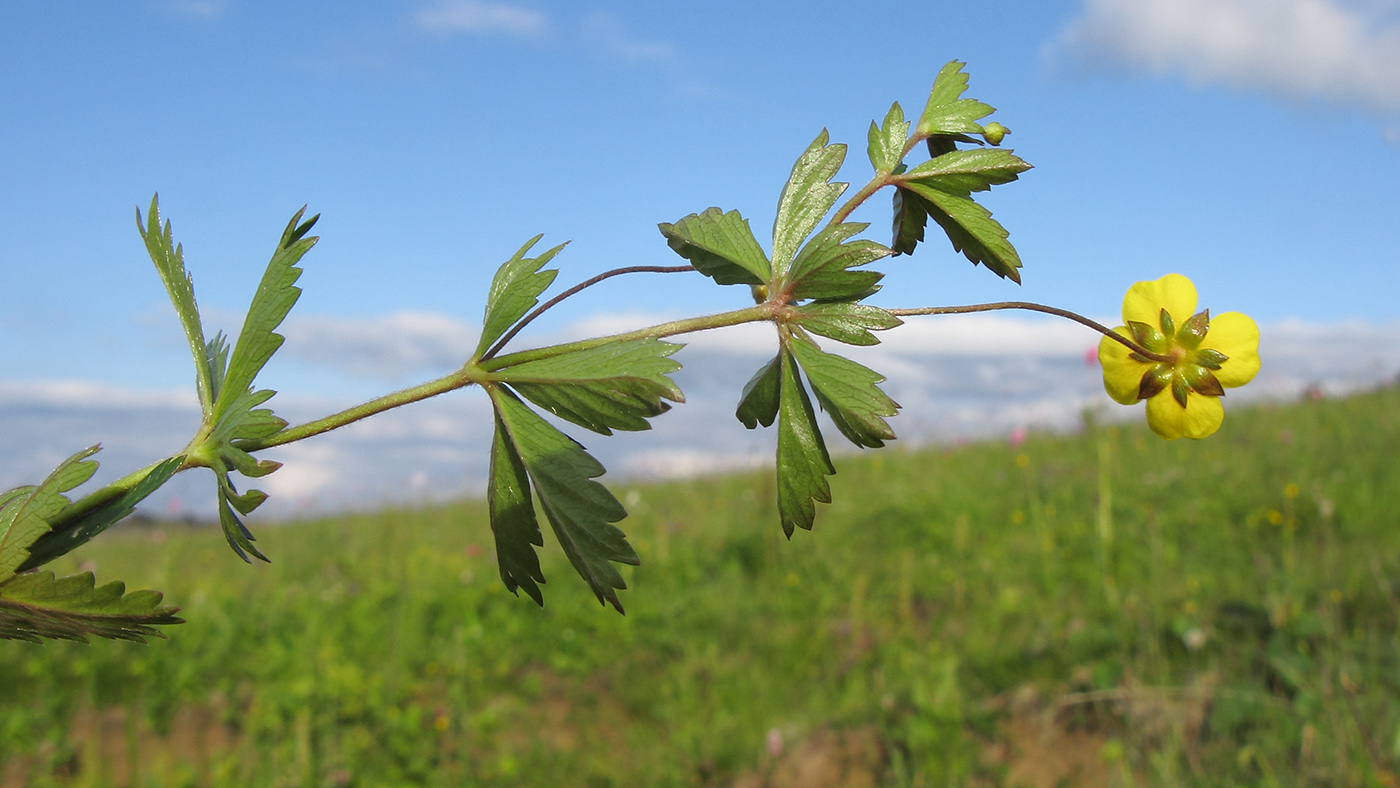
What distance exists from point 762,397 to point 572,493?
0.13 m

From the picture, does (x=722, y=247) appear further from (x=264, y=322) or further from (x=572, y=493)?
(x=264, y=322)

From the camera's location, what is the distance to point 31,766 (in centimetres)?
342

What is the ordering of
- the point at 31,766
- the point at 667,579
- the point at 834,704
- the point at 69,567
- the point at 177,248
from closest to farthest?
the point at 177,248, the point at 31,766, the point at 834,704, the point at 69,567, the point at 667,579

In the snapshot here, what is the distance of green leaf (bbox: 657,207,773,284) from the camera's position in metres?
0.56

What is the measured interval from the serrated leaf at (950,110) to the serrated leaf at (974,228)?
7 centimetres

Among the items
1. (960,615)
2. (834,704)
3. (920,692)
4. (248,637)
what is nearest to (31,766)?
(248,637)

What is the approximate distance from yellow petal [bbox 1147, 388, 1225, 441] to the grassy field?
7.95ft

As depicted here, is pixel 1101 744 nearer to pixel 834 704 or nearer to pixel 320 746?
pixel 834 704

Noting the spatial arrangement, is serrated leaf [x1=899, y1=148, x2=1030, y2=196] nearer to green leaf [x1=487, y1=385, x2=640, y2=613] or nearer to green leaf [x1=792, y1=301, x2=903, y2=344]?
green leaf [x1=792, y1=301, x2=903, y2=344]

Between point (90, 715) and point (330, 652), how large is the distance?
917mm

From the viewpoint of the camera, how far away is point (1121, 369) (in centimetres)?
69

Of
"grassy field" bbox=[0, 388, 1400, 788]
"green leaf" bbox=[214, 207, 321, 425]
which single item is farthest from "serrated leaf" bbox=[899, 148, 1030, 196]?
"grassy field" bbox=[0, 388, 1400, 788]

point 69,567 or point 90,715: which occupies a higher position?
point 69,567

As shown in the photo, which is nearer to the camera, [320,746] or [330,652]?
[320,746]
